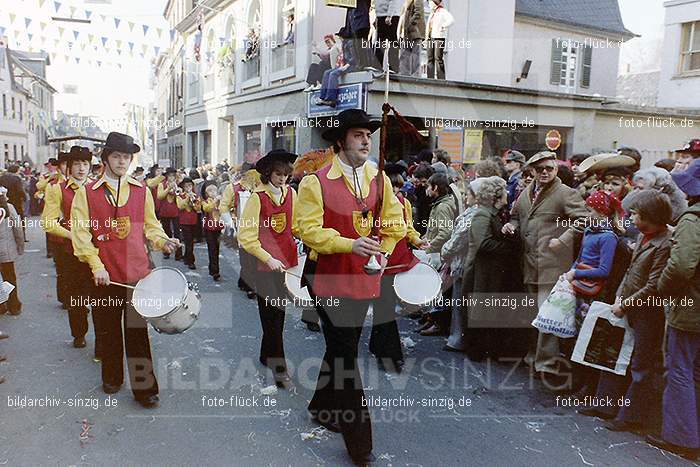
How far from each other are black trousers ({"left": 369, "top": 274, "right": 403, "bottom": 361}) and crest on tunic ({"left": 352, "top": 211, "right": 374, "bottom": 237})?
1.70 metres

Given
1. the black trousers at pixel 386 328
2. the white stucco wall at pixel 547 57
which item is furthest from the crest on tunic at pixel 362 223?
the white stucco wall at pixel 547 57

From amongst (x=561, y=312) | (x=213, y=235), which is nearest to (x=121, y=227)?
(x=561, y=312)

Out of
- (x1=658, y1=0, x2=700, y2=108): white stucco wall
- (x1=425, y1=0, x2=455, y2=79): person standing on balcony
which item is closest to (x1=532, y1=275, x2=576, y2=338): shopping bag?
(x1=425, y1=0, x2=455, y2=79): person standing on balcony

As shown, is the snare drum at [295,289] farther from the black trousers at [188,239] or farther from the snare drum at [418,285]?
the black trousers at [188,239]

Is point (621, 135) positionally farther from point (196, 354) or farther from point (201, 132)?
point (201, 132)

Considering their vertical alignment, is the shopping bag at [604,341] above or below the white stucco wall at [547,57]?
below

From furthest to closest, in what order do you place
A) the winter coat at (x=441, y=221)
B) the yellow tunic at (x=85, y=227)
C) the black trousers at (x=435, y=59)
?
the black trousers at (x=435, y=59) < the winter coat at (x=441, y=221) < the yellow tunic at (x=85, y=227)

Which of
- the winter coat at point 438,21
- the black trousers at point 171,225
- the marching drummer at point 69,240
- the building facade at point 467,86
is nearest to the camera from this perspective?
the marching drummer at point 69,240

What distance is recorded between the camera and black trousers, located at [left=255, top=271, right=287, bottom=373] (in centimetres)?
505

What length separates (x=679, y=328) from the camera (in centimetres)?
384

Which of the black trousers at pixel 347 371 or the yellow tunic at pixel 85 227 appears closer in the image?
the black trousers at pixel 347 371

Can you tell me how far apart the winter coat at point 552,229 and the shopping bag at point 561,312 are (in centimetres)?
39

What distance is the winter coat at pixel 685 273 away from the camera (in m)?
3.66

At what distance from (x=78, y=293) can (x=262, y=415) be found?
102 inches
